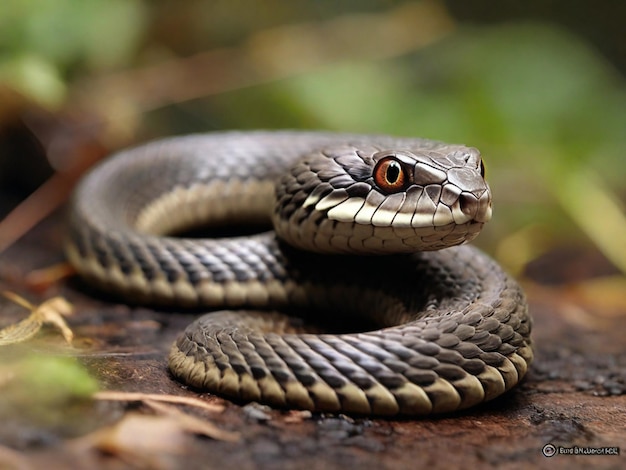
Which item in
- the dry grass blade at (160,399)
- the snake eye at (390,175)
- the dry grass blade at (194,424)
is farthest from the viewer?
the snake eye at (390,175)

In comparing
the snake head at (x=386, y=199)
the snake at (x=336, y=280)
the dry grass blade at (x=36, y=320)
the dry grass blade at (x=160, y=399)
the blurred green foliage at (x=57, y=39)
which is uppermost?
the blurred green foliage at (x=57, y=39)

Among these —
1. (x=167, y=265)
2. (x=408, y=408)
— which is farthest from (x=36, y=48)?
(x=408, y=408)

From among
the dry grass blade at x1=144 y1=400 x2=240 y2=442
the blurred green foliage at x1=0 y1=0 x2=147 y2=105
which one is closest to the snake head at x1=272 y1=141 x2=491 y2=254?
the dry grass blade at x1=144 y1=400 x2=240 y2=442

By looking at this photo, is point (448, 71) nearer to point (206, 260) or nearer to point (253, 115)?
point (253, 115)

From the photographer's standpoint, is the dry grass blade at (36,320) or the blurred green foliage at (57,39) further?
the blurred green foliage at (57,39)

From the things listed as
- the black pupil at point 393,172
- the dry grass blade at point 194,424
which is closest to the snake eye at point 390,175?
the black pupil at point 393,172

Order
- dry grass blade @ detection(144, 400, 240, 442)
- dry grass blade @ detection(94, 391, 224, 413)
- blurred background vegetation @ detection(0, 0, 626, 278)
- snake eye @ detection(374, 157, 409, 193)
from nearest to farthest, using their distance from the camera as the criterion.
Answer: dry grass blade @ detection(144, 400, 240, 442), dry grass blade @ detection(94, 391, 224, 413), snake eye @ detection(374, 157, 409, 193), blurred background vegetation @ detection(0, 0, 626, 278)

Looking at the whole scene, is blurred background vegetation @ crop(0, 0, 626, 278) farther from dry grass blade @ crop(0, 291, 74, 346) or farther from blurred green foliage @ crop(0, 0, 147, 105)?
dry grass blade @ crop(0, 291, 74, 346)

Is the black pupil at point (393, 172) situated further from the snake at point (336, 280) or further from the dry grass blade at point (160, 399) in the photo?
the dry grass blade at point (160, 399)
